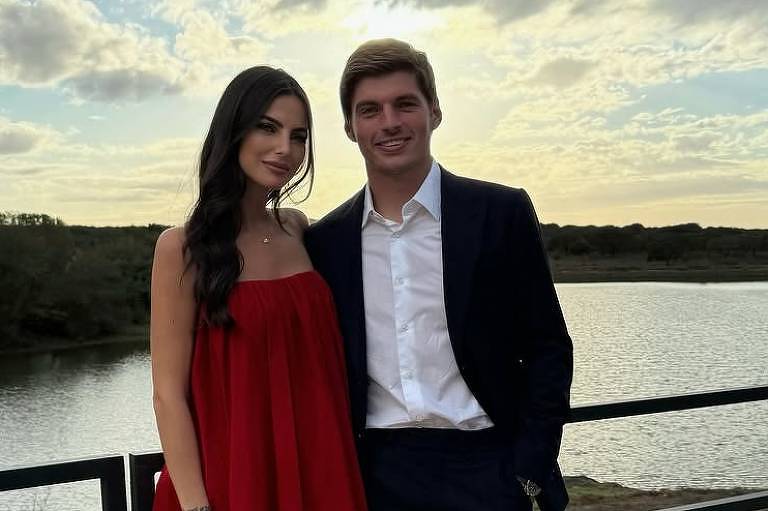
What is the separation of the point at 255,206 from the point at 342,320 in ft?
1.38

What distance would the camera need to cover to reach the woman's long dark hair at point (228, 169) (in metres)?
2.00

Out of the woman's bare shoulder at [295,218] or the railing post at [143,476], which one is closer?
the railing post at [143,476]

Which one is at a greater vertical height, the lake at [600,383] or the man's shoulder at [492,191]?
the man's shoulder at [492,191]

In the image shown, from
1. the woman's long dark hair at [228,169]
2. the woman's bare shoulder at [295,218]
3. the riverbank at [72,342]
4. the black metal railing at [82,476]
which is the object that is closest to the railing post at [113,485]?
the black metal railing at [82,476]

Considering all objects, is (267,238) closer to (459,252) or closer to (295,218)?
(295,218)

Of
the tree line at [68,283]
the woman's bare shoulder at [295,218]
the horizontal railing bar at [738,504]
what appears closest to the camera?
the woman's bare shoulder at [295,218]

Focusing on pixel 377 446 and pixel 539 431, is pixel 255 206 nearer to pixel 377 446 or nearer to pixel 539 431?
pixel 377 446

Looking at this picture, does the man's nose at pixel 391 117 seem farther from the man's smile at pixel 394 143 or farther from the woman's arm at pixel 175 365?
the woman's arm at pixel 175 365

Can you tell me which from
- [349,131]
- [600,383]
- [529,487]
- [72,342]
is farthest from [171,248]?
[72,342]

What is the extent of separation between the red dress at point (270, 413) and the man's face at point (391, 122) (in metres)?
0.44

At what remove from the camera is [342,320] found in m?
2.14

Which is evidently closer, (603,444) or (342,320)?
(342,320)

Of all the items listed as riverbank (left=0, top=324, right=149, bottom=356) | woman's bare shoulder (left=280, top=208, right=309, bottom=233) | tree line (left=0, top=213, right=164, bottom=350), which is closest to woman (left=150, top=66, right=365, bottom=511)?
woman's bare shoulder (left=280, top=208, right=309, bottom=233)

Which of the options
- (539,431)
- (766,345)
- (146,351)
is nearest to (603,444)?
A: (539,431)
